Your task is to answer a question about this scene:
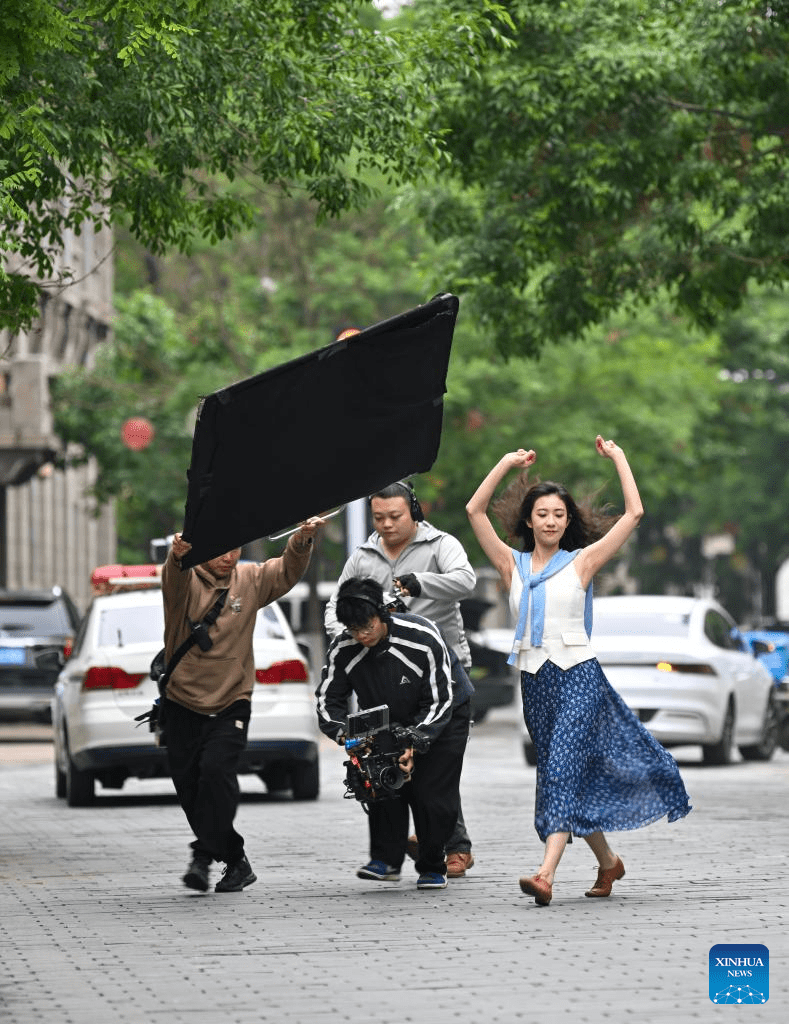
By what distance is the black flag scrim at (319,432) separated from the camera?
33.3 feet

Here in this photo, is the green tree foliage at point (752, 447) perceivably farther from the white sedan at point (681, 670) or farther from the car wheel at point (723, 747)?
the car wheel at point (723, 747)

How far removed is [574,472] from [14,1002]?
34.7 m

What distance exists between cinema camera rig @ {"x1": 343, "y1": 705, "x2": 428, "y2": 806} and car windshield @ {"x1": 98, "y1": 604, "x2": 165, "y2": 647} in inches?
267

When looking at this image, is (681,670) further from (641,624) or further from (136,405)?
(136,405)

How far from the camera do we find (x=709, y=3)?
18.3m

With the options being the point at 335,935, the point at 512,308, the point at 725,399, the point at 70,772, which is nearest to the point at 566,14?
the point at 512,308

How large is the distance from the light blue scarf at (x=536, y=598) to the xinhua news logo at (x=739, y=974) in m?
3.17

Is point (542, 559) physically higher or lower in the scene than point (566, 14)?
lower

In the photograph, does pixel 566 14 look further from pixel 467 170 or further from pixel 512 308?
pixel 512 308

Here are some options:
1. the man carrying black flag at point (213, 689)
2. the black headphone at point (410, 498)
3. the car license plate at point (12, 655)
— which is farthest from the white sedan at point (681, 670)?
the man carrying black flag at point (213, 689)

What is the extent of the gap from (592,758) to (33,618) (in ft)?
61.8

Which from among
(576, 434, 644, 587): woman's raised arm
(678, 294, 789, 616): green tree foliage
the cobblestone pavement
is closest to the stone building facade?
(678, 294, 789, 616): green tree foliage

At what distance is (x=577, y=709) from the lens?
9.99 metres

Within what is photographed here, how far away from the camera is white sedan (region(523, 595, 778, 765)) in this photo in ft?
69.5
